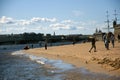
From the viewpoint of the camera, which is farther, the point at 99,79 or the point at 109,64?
the point at 109,64

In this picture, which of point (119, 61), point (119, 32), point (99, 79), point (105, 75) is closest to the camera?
point (99, 79)

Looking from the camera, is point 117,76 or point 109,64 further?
point 109,64

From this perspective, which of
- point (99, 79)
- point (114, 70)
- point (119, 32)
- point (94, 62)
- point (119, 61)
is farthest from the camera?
point (119, 32)

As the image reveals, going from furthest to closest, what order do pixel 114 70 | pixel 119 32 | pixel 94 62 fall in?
1. pixel 119 32
2. pixel 94 62
3. pixel 114 70

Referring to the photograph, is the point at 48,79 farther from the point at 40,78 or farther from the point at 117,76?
the point at 117,76

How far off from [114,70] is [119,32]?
41525mm

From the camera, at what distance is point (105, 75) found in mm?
16312

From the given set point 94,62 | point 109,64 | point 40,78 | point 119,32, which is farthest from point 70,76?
point 119,32

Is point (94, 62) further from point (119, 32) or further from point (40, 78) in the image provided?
point (119, 32)

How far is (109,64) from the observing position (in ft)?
63.0

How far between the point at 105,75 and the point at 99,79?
1.10m

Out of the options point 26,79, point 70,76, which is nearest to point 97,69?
point 70,76

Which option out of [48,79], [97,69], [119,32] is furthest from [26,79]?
[119,32]

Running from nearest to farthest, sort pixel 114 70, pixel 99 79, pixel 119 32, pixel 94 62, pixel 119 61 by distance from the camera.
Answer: pixel 99 79 → pixel 114 70 → pixel 119 61 → pixel 94 62 → pixel 119 32
